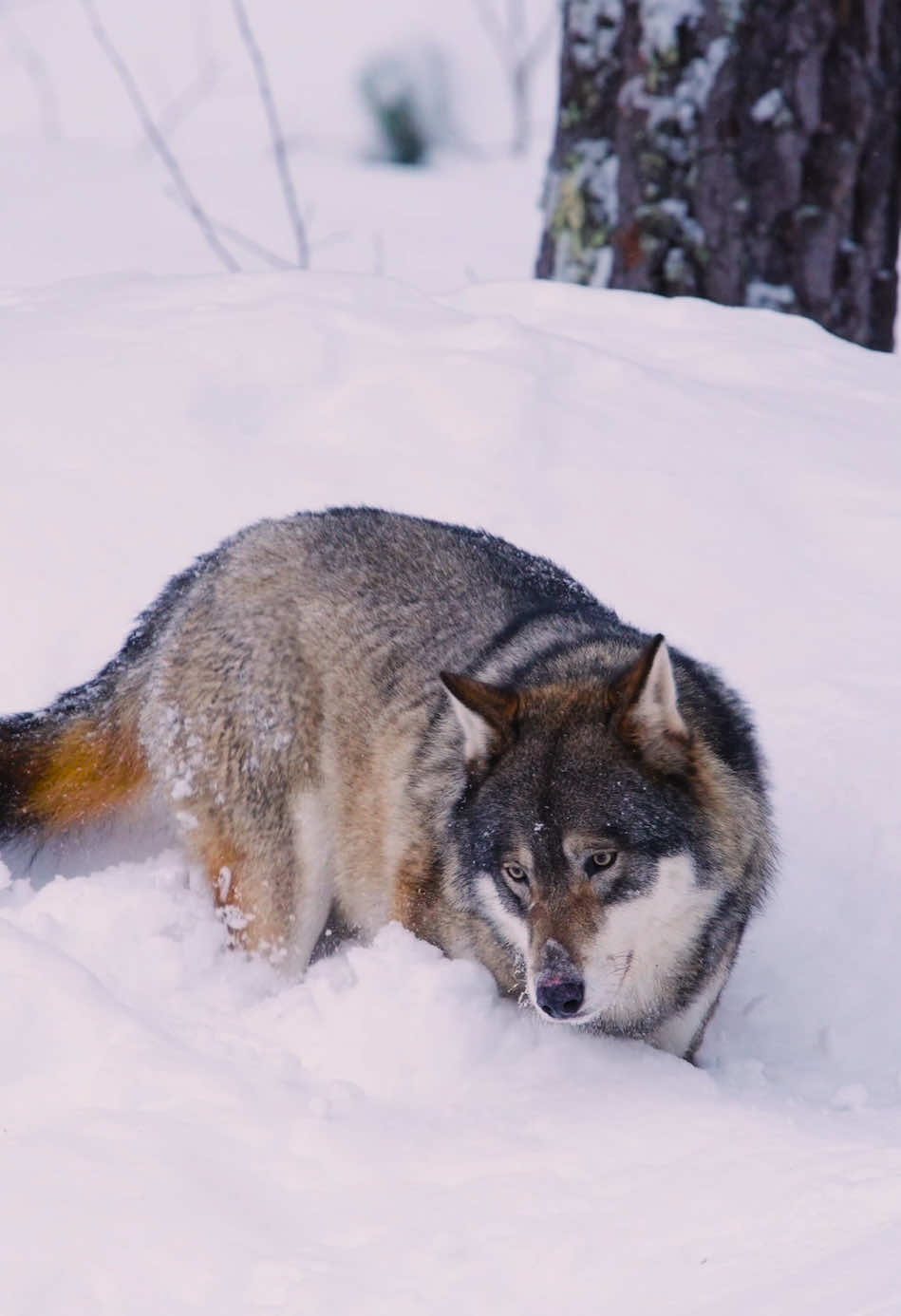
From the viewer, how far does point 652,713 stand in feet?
13.1

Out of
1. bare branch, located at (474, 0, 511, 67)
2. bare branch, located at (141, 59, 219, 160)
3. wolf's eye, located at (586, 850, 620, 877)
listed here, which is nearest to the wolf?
wolf's eye, located at (586, 850, 620, 877)

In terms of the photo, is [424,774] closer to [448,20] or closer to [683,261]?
[683,261]

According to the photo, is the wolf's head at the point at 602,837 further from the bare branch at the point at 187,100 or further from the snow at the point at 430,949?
the bare branch at the point at 187,100

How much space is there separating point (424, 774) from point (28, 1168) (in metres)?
1.72

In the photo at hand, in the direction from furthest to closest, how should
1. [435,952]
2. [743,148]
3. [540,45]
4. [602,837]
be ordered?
[540,45] → [743,148] → [435,952] → [602,837]

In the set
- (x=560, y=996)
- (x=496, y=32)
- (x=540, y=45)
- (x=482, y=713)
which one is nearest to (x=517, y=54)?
(x=496, y=32)

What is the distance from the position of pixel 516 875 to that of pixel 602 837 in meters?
0.26

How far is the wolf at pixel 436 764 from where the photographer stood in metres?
3.90

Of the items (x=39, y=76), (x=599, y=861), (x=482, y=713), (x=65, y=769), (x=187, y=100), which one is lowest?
(x=187, y=100)

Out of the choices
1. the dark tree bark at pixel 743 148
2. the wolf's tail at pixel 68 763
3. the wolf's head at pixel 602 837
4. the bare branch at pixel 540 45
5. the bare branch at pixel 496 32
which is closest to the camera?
the wolf's head at pixel 602 837

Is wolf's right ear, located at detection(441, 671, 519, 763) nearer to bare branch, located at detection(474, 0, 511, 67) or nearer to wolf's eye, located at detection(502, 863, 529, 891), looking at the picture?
wolf's eye, located at detection(502, 863, 529, 891)

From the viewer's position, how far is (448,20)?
61.8ft

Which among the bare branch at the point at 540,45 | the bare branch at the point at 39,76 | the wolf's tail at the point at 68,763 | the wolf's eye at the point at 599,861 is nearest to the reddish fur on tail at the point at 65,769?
the wolf's tail at the point at 68,763

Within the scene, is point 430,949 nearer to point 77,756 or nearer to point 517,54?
point 77,756
